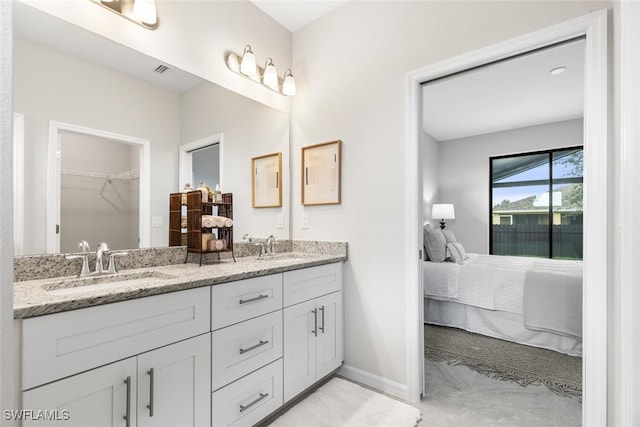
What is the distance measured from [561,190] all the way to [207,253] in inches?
217

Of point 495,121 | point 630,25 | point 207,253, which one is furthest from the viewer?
point 495,121

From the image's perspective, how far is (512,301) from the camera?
282 centimetres

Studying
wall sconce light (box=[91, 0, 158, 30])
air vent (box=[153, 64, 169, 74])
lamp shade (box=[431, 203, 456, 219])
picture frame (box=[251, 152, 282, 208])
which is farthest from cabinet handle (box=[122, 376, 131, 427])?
lamp shade (box=[431, 203, 456, 219])

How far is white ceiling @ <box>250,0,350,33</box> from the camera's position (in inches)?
89.4

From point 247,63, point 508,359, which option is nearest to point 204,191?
point 247,63

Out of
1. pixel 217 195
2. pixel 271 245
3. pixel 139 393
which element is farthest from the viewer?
pixel 271 245

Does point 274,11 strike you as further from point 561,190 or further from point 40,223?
point 561,190

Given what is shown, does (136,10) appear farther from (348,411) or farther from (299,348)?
(348,411)

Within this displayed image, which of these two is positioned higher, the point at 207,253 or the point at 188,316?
the point at 207,253

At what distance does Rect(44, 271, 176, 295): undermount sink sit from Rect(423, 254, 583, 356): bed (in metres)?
2.69

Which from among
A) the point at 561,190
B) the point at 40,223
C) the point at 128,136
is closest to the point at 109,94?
the point at 128,136

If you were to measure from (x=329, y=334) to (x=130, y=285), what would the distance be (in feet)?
4.27

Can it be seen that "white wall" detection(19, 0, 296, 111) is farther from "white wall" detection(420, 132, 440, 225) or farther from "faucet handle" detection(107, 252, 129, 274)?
"white wall" detection(420, 132, 440, 225)

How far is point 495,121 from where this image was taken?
484cm
